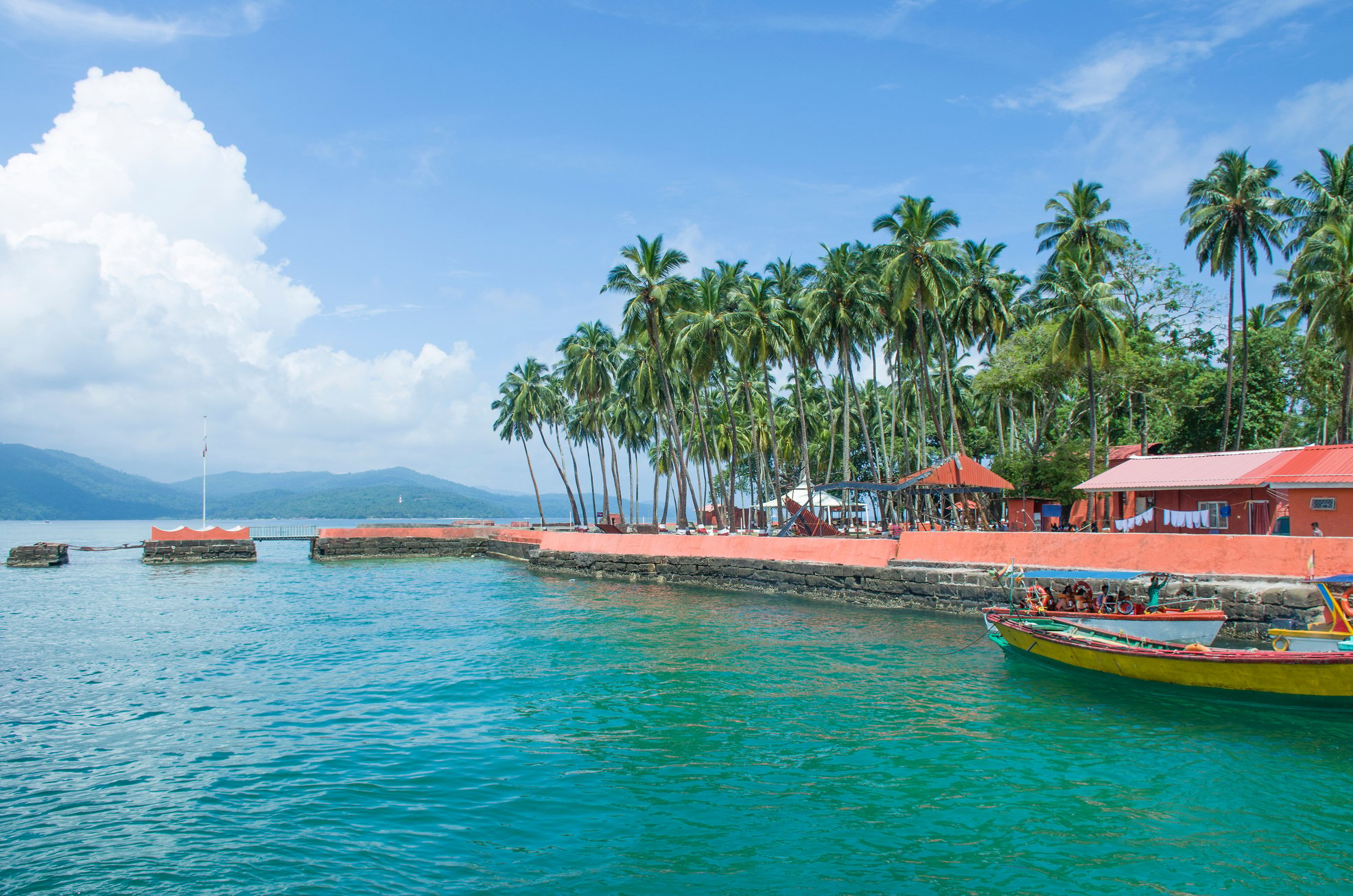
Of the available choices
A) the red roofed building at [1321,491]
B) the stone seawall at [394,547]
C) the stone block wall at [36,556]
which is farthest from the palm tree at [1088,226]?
the stone block wall at [36,556]

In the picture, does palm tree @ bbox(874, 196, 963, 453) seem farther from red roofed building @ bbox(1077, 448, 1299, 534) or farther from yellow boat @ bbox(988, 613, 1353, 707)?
yellow boat @ bbox(988, 613, 1353, 707)

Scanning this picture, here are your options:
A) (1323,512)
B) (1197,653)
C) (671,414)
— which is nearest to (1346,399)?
(1323,512)

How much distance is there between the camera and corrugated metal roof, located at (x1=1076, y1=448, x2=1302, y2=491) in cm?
2862

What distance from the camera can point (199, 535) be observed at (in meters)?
57.3

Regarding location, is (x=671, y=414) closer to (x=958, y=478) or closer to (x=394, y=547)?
(x=958, y=478)

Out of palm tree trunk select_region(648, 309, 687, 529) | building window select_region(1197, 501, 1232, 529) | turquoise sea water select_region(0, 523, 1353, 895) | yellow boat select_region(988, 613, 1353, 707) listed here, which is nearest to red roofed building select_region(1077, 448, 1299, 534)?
building window select_region(1197, 501, 1232, 529)

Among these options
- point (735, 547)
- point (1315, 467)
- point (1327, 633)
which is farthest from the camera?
point (735, 547)

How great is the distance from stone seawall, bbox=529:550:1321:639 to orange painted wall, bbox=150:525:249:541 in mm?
24626

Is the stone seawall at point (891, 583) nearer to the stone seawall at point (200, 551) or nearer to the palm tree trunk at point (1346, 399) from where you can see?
the palm tree trunk at point (1346, 399)

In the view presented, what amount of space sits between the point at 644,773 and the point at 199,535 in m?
56.2

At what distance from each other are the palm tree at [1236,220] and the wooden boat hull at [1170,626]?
2371 centimetres

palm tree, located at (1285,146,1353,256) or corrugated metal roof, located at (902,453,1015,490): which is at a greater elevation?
palm tree, located at (1285,146,1353,256)

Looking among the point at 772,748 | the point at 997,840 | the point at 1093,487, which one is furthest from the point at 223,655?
the point at 1093,487

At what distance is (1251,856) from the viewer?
30.0ft
